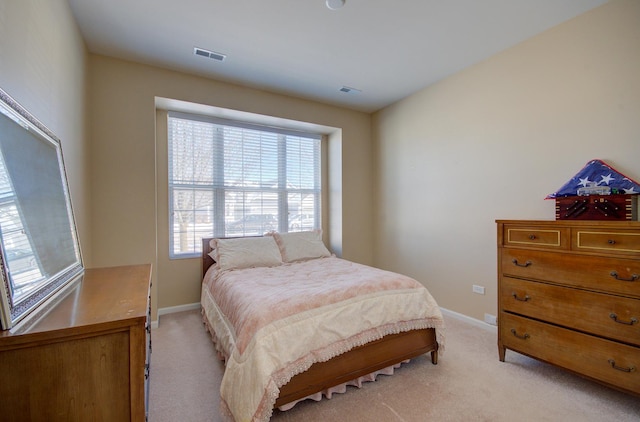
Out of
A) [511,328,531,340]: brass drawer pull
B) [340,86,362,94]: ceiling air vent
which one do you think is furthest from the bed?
[340,86,362,94]: ceiling air vent

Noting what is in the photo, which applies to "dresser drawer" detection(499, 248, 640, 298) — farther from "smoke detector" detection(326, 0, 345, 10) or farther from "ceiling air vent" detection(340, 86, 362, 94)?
"ceiling air vent" detection(340, 86, 362, 94)

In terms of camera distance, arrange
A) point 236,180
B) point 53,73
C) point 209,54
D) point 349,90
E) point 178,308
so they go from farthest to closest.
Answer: point 236,180, point 349,90, point 178,308, point 209,54, point 53,73

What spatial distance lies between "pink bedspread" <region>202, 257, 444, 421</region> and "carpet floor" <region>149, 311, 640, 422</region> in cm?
27

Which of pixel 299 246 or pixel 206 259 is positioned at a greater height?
pixel 299 246

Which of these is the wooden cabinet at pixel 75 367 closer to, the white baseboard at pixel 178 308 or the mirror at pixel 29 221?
the mirror at pixel 29 221

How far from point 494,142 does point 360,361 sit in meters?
2.48

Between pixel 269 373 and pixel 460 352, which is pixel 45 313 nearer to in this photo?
pixel 269 373

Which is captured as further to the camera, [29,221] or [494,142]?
[494,142]

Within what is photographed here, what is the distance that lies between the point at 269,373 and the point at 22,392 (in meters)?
0.99

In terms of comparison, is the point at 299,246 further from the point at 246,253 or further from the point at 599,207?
the point at 599,207

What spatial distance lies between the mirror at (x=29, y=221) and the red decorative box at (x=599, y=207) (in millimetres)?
3114

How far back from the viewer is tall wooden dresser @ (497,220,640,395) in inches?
65.6

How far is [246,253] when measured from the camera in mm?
3146

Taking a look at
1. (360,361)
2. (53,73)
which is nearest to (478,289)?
(360,361)
